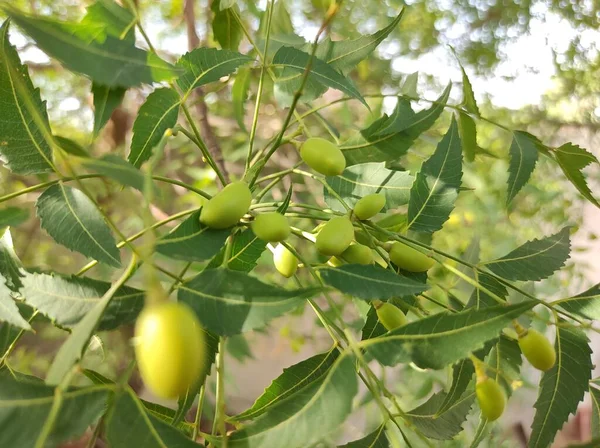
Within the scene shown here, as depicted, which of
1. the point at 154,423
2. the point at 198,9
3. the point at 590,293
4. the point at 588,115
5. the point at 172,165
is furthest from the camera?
the point at 588,115

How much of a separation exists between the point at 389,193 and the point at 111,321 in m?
0.24

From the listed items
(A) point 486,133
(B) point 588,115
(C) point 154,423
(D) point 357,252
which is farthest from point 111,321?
(B) point 588,115

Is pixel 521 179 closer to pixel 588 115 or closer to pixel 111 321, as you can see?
pixel 111 321

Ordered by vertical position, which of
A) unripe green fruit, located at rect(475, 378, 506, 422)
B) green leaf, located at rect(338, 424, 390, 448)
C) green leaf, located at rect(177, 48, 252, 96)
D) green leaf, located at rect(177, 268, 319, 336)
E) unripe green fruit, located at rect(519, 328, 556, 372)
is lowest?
green leaf, located at rect(338, 424, 390, 448)

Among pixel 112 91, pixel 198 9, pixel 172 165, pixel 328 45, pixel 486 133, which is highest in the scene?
pixel 198 9

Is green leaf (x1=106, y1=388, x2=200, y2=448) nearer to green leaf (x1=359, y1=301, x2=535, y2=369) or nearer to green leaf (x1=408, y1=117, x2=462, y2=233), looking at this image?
green leaf (x1=359, y1=301, x2=535, y2=369)

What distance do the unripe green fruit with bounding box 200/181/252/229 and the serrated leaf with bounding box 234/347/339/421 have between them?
4.6 inches

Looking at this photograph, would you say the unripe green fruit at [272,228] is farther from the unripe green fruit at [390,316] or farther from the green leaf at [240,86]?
the green leaf at [240,86]

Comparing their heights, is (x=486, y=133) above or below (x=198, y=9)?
below

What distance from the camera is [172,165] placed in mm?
1098

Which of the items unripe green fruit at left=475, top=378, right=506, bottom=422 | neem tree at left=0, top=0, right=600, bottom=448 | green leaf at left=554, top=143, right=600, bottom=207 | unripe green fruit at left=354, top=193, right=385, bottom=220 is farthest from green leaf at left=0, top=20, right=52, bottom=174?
green leaf at left=554, top=143, right=600, bottom=207

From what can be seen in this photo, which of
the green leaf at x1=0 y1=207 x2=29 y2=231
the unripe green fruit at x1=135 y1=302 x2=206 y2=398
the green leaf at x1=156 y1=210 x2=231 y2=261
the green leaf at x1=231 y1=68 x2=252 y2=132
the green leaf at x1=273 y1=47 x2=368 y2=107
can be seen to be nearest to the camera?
the unripe green fruit at x1=135 y1=302 x2=206 y2=398

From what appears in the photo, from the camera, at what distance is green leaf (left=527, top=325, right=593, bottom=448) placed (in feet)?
1.29

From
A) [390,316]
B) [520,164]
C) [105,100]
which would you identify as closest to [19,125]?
[105,100]
